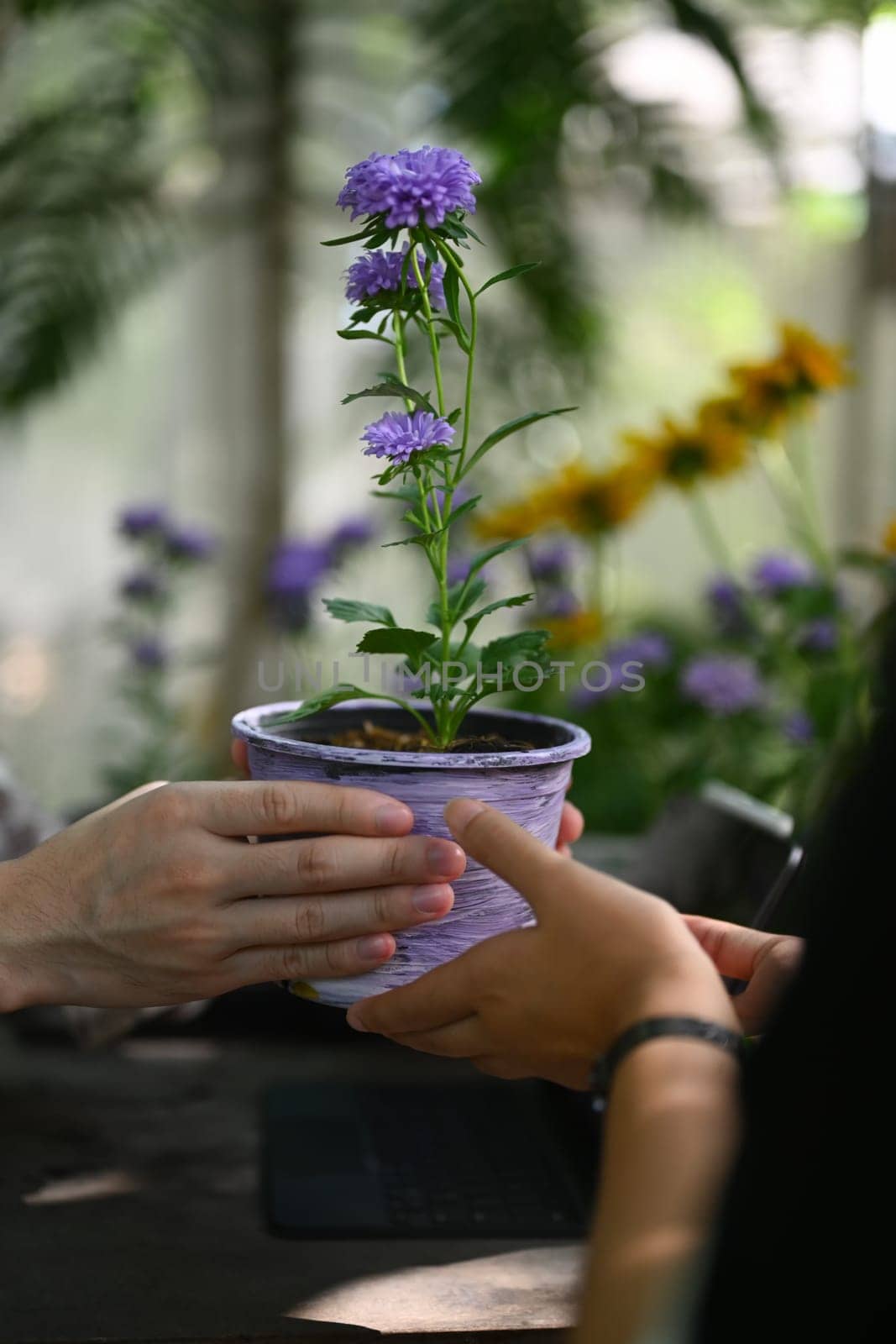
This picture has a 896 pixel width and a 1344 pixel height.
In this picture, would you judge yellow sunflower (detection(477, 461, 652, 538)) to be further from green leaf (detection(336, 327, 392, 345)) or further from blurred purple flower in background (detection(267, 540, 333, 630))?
green leaf (detection(336, 327, 392, 345))

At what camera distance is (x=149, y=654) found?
163 cm

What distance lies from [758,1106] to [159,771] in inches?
59.0

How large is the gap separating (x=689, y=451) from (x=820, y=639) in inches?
9.5

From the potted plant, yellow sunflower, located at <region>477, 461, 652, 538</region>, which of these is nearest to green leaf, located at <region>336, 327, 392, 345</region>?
the potted plant

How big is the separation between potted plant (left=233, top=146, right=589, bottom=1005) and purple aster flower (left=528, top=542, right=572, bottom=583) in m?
0.87

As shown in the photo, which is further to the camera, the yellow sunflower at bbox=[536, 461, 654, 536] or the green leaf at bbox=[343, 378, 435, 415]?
the yellow sunflower at bbox=[536, 461, 654, 536]

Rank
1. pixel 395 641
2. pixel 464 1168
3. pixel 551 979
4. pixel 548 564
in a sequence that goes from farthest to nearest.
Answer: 1. pixel 548 564
2. pixel 464 1168
3. pixel 395 641
4. pixel 551 979

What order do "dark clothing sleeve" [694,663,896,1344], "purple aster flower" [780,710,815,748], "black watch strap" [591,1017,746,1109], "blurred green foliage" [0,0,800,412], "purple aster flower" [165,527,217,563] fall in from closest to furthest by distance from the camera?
"dark clothing sleeve" [694,663,896,1344] → "black watch strap" [591,1017,746,1109] → "purple aster flower" [780,710,815,748] → "purple aster flower" [165,527,217,563] → "blurred green foliage" [0,0,800,412]

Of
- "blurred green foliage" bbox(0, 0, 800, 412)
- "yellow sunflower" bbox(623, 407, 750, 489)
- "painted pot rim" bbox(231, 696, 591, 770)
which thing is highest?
"blurred green foliage" bbox(0, 0, 800, 412)

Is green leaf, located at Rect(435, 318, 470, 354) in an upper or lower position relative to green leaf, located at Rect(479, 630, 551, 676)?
upper

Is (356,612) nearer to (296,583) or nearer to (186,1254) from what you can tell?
(186,1254)

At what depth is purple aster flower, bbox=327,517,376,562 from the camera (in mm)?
1512

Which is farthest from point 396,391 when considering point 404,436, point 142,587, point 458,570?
point 142,587

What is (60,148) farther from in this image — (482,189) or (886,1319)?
(886,1319)
